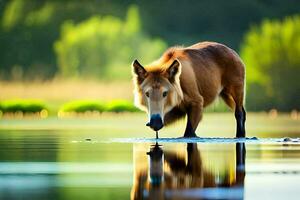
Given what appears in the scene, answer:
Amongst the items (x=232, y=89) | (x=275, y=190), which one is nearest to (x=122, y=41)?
(x=232, y=89)

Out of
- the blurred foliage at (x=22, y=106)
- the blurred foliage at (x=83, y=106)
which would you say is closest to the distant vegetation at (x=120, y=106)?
the blurred foliage at (x=83, y=106)

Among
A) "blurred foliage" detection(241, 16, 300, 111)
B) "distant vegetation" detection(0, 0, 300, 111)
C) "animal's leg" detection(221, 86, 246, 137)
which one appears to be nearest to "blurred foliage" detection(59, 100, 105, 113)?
"distant vegetation" detection(0, 0, 300, 111)

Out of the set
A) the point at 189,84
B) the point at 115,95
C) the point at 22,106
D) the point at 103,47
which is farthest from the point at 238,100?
the point at 103,47

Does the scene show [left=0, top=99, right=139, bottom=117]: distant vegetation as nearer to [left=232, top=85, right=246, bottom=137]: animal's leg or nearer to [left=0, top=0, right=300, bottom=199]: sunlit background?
[left=0, top=0, right=300, bottom=199]: sunlit background

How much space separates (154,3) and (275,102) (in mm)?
24621

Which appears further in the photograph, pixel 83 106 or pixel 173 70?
pixel 83 106

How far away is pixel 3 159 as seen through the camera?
561 inches

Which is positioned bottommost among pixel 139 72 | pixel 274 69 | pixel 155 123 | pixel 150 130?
pixel 155 123

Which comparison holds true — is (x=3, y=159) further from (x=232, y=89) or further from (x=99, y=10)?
(x=99, y=10)

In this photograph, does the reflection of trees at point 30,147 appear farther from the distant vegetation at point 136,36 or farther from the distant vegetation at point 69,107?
the distant vegetation at point 136,36

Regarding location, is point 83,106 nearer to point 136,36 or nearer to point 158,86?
point 136,36

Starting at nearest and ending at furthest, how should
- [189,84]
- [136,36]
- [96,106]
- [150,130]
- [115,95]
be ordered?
[189,84], [150,130], [96,106], [115,95], [136,36]

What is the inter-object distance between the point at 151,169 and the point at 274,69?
3999 cm

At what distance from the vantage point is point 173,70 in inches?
667
